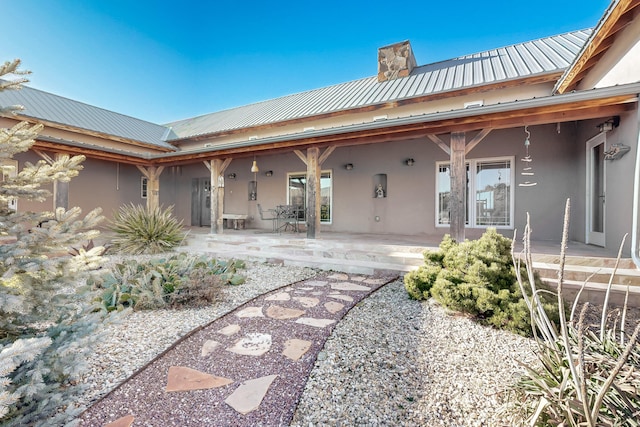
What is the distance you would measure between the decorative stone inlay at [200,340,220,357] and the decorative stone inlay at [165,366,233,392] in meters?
0.25

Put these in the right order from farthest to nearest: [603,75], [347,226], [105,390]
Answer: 1. [347,226]
2. [603,75]
3. [105,390]

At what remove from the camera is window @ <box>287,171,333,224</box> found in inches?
360

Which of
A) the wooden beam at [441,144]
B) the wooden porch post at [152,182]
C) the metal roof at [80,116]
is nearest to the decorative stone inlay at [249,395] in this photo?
the wooden beam at [441,144]

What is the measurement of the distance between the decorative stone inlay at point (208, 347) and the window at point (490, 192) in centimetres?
606

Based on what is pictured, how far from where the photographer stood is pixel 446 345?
8.84 ft

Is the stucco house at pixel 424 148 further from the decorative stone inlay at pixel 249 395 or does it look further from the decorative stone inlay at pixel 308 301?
the decorative stone inlay at pixel 249 395

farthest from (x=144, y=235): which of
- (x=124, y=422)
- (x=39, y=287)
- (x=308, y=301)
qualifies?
(x=124, y=422)

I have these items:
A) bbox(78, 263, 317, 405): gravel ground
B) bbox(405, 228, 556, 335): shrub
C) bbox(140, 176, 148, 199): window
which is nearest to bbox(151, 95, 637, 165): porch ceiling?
bbox(405, 228, 556, 335): shrub

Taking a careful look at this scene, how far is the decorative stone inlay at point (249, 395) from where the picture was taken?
1.89 meters

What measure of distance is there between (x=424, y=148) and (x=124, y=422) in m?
7.64

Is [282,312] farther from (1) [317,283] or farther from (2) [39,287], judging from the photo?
(2) [39,287]

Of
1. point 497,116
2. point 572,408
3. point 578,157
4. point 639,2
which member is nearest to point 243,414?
point 572,408

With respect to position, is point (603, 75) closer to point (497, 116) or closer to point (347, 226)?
point (497, 116)

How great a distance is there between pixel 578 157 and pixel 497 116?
3042 millimetres
